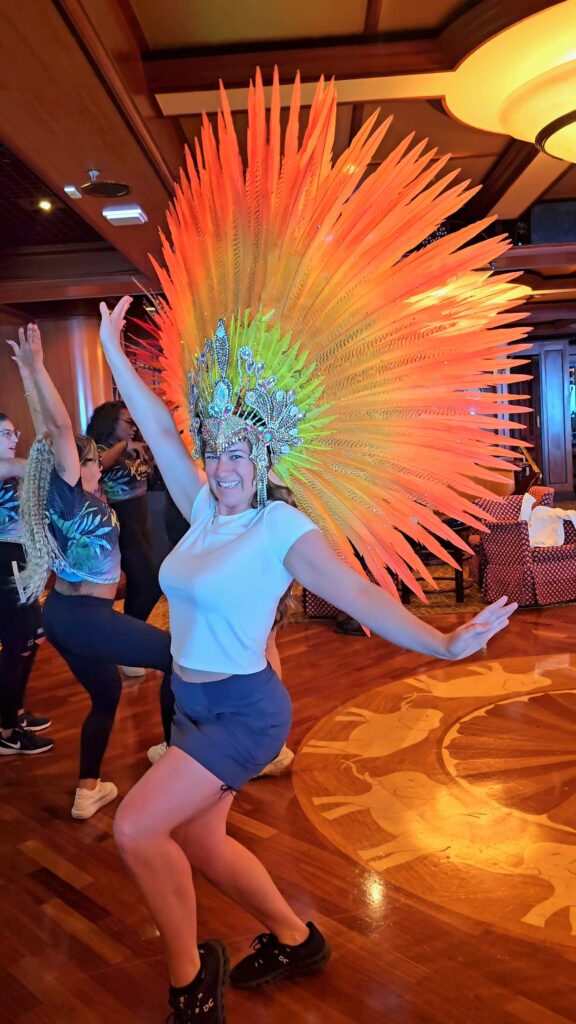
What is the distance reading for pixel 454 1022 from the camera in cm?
181

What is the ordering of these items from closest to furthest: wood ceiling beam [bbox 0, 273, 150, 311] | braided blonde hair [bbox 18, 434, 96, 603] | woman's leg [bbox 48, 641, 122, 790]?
braided blonde hair [bbox 18, 434, 96, 603] → woman's leg [bbox 48, 641, 122, 790] → wood ceiling beam [bbox 0, 273, 150, 311]

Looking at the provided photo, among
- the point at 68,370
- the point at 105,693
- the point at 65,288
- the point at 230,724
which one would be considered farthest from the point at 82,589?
the point at 68,370

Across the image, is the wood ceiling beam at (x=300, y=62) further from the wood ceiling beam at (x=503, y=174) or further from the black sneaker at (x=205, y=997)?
the black sneaker at (x=205, y=997)

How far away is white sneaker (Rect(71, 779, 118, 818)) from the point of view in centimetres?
292

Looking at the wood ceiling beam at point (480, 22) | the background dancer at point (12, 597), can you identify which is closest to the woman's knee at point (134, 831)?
the background dancer at point (12, 597)

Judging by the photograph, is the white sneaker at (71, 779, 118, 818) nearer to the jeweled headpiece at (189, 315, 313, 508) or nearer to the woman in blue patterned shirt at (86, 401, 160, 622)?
the woman in blue patterned shirt at (86, 401, 160, 622)

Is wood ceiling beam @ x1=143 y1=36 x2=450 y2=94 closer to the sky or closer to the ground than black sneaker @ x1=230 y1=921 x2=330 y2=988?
closer to the sky

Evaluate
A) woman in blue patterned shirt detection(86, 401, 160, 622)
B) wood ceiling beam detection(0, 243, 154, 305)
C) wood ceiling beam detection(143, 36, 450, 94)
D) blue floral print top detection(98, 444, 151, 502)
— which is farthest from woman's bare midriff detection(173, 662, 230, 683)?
wood ceiling beam detection(0, 243, 154, 305)

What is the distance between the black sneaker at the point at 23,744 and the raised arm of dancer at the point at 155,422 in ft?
7.09

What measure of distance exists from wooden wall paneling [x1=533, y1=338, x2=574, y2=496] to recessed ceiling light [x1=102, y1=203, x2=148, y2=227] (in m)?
10.4

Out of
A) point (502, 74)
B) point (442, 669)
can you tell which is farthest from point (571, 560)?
point (502, 74)

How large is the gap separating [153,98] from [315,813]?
3841 mm

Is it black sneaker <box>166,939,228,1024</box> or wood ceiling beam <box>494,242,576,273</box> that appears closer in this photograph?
black sneaker <box>166,939,228,1024</box>

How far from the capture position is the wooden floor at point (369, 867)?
1.93 meters
